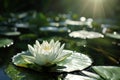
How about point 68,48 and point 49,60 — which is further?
point 68,48

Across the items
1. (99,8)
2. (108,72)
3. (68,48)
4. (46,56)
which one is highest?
(46,56)

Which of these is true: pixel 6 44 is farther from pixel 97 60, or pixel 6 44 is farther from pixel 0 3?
pixel 0 3

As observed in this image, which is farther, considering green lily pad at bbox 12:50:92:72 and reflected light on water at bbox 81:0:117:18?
reflected light on water at bbox 81:0:117:18

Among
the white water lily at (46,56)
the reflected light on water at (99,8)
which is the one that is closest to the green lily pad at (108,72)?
the white water lily at (46,56)

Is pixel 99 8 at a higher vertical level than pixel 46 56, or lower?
lower

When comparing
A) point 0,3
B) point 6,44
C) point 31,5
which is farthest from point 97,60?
point 31,5

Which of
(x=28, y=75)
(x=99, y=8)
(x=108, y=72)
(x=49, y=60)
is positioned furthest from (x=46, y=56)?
(x=99, y=8)

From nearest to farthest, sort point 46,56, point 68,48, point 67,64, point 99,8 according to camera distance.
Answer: point 46,56 < point 67,64 < point 68,48 < point 99,8

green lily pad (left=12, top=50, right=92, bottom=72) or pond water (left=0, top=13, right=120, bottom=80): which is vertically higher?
Result: green lily pad (left=12, top=50, right=92, bottom=72)

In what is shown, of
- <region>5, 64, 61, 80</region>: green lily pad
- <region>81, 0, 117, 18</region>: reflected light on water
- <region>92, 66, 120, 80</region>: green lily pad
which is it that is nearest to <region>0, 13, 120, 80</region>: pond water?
<region>5, 64, 61, 80</region>: green lily pad

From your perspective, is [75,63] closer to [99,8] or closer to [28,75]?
[28,75]

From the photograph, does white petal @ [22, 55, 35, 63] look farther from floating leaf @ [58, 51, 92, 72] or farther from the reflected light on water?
the reflected light on water

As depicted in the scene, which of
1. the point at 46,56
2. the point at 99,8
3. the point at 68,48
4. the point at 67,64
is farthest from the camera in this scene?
the point at 99,8
